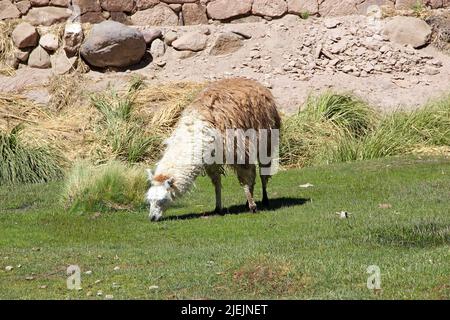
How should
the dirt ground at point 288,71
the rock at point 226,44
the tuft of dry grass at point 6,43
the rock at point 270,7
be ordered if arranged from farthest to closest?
the rock at point 270,7 < the tuft of dry grass at point 6,43 < the rock at point 226,44 < the dirt ground at point 288,71

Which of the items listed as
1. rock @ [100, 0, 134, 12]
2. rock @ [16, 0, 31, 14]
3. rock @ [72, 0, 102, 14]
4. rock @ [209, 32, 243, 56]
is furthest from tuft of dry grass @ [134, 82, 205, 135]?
rock @ [16, 0, 31, 14]

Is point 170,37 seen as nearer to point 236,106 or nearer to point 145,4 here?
point 145,4

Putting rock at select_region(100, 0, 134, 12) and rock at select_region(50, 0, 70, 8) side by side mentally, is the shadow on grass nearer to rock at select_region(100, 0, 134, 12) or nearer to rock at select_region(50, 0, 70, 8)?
rock at select_region(100, 0, 134, 12)

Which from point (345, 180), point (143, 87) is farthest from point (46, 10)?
point (345, 180)

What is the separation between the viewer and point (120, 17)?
83.5 feet

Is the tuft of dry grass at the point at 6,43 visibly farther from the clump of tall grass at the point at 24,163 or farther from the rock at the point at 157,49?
the clump of tall grass at the point at 24,163

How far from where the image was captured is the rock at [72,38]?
24.1 m

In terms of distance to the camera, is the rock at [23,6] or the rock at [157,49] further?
the rock at [23,6]

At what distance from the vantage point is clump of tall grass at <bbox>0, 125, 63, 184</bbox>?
17.7 meters

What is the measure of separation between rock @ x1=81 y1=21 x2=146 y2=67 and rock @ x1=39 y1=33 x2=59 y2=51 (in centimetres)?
Answer: 87

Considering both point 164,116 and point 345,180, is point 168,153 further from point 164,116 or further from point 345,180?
point 164,116

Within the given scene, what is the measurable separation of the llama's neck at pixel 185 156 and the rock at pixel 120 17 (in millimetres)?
12356

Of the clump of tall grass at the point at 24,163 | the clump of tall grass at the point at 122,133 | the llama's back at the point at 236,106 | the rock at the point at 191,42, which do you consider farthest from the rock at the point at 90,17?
the llama's back at the point at 236,106
